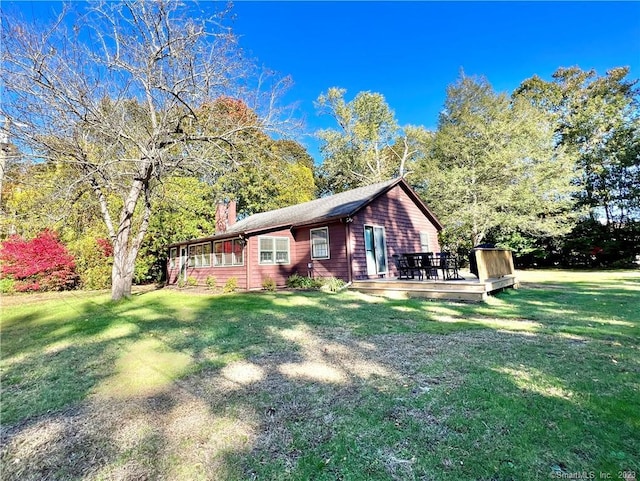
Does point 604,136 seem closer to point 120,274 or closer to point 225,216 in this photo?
point 225,216

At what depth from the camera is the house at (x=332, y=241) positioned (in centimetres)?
1155

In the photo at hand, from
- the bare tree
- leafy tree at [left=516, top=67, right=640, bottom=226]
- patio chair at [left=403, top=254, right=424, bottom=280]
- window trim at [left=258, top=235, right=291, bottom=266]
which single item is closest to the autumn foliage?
the bare tree

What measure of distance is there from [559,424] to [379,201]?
10978 millimetres

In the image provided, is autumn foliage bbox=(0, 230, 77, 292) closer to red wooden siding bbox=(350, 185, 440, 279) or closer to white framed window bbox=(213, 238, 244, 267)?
white framed window bbox=(213, 238, 244, 267)

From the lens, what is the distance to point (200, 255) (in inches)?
638

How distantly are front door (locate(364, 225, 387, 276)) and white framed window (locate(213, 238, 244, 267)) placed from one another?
5.26m

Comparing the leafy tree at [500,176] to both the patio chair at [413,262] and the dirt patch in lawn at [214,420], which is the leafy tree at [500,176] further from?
the dirt patch in lawn at [214,420]

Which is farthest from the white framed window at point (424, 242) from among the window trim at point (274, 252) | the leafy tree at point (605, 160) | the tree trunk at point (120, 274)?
the leafy tree at point (605, 160)

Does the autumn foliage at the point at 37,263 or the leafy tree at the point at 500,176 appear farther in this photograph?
the leafy tree at the point at 500,176

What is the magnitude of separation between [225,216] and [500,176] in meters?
17.2

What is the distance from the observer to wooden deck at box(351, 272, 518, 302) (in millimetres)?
8008

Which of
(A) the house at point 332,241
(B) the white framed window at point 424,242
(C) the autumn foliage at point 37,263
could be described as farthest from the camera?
(B) the white framed window at point 424,242

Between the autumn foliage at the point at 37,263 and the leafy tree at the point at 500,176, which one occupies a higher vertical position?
the leafy tree at the point at 500,176

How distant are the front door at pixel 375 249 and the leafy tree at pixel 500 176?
9029 mm
